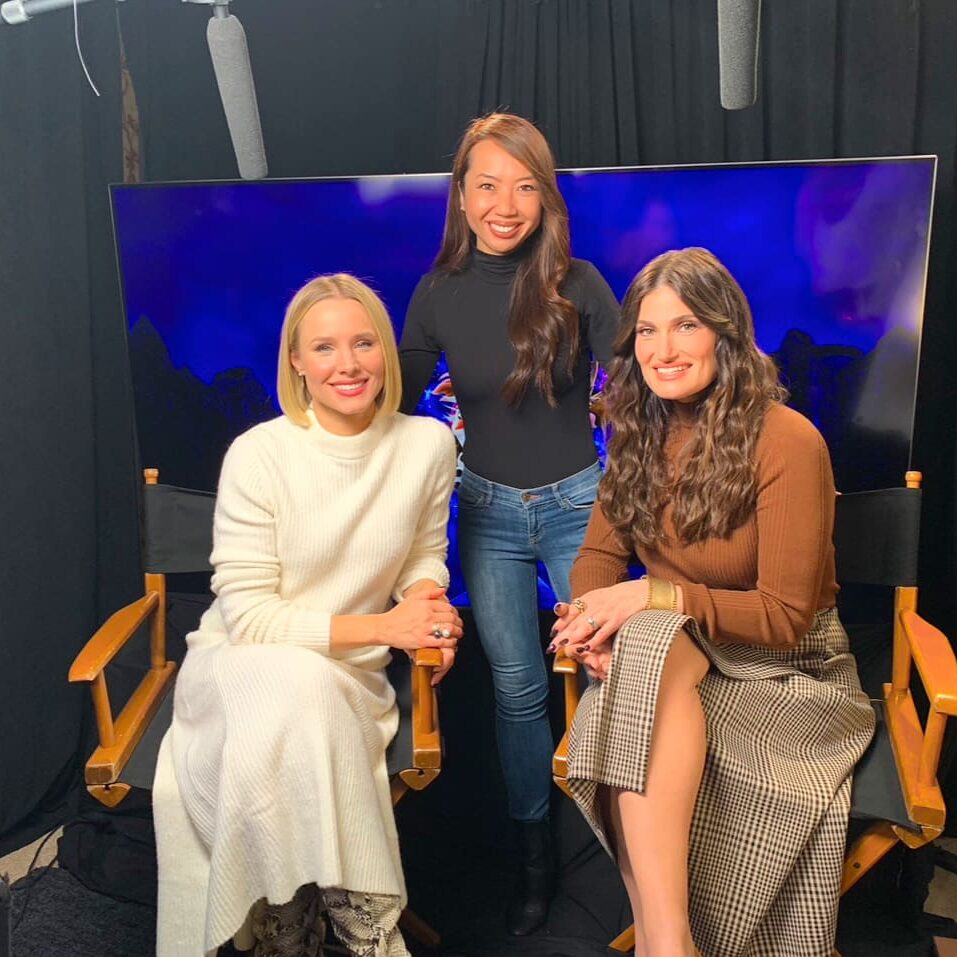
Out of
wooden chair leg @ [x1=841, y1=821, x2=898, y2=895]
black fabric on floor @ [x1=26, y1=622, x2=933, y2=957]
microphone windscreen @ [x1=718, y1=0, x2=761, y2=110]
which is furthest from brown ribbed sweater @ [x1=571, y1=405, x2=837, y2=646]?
black fabric on floor @ [x1=26, y1=622, x2=933, y2=957]

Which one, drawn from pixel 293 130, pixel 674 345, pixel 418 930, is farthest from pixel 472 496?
pixel 293 130

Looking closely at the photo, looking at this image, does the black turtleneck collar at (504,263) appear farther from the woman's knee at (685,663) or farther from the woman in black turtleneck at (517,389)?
the woman's knee at (685,663)

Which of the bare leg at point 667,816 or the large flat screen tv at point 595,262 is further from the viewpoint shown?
the large flat screen tv at point 595,262

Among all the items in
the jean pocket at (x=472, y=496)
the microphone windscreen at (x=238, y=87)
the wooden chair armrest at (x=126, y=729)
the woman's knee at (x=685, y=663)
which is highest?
the microphone windscreen at (x=238, y=87)

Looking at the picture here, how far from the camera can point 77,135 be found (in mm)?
2879

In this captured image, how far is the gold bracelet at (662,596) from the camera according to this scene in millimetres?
2125

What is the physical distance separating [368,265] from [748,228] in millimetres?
890

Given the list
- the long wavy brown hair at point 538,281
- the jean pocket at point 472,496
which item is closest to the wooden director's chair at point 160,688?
the jean pocket at point 472,496

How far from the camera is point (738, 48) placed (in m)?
2.05

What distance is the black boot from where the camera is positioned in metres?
2.56

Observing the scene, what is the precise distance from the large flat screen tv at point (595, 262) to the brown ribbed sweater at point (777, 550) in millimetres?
614

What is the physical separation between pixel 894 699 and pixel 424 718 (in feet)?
3.21

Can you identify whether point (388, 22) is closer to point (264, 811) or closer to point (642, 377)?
point (642, 377)

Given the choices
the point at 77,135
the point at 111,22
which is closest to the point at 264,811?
the point at 77,135
